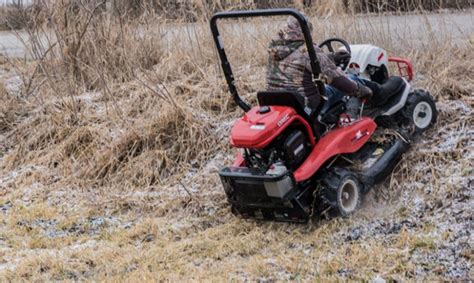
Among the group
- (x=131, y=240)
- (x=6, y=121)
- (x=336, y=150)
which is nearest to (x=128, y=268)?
(x=131, y=240)

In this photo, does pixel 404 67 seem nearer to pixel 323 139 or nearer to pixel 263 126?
pixel 323 139

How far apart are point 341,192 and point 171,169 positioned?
2036mm

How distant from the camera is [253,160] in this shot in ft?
18.0

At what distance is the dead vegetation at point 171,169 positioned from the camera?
4.86 m

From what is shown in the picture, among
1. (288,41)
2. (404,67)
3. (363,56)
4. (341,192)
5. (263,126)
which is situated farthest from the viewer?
(404,67)

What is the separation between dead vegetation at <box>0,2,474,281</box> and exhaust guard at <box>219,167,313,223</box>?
0.15 m

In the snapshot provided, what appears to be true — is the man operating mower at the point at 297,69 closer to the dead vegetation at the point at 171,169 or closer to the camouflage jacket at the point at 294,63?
the camouflage jacket at the point at 294,63

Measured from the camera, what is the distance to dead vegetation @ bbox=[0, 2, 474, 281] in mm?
4859

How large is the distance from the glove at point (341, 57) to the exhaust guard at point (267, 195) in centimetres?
121

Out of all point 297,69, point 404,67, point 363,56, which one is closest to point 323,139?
point 297,69

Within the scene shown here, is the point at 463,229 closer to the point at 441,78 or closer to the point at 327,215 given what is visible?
the point at 327,215

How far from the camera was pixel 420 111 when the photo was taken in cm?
627

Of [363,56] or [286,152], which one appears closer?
[286,152]

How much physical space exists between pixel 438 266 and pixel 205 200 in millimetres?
2320
